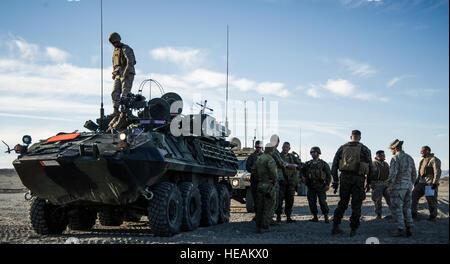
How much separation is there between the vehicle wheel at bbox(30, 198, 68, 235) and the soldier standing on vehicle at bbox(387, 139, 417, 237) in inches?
237

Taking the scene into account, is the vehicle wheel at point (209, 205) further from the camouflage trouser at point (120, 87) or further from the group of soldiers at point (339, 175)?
the camouflage trouser at point (120, 87)

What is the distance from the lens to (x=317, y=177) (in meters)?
10.9

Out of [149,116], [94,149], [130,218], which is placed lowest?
[130,218]

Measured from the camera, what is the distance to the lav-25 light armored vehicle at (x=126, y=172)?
8070mm

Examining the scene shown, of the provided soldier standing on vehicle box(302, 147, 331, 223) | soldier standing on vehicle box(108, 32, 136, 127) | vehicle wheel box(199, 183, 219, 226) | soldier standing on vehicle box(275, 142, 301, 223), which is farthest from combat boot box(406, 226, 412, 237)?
soldier standing on vehicle box(108, 32, 136, 127)

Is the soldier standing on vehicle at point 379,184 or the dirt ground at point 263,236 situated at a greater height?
the soldier standing on vehicle at point 379,184

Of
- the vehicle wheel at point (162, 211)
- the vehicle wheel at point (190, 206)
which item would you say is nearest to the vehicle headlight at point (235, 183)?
the vehicle wheel at point (190, 206)

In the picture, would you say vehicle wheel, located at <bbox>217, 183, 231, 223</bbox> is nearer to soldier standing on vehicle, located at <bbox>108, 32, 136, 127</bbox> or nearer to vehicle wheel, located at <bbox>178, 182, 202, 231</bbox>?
vehicle wheel, located at <bbox>178, 182, 202, 231</bbox>

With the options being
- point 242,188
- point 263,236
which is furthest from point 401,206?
point 242,188

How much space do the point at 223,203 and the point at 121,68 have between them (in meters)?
4.08
